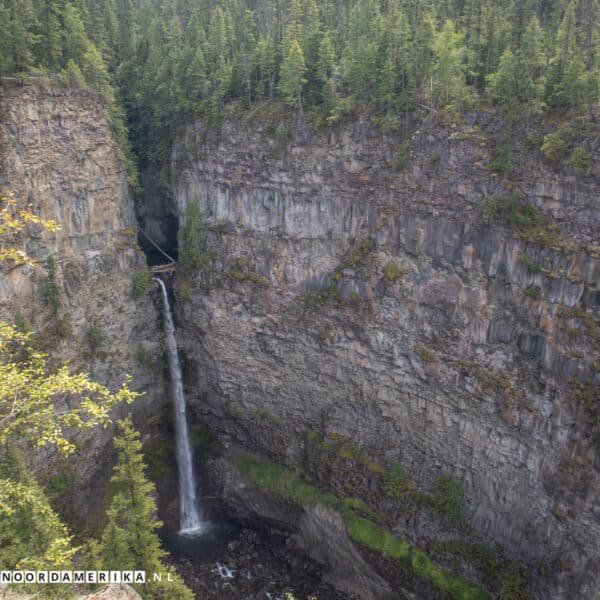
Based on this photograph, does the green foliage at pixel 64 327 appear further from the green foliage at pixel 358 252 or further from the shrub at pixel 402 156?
the shrub at pixel 402 156

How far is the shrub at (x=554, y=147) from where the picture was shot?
2884cm

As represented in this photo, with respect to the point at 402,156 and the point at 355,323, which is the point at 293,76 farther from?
the point at 355,323

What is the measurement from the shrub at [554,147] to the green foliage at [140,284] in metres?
26.5

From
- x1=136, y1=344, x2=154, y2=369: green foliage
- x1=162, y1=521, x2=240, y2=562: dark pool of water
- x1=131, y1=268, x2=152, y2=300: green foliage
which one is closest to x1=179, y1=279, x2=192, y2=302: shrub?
x1=131, y1=268, x2=152, y2=300: green foliage

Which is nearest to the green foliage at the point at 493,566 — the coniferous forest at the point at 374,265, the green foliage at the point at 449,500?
the coniferous forest at the point at 374,265

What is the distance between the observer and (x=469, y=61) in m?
36.8

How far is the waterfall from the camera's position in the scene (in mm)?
43281

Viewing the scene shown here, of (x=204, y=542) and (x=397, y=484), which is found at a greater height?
(x=397, y=484)

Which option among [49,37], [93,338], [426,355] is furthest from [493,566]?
[49,37]

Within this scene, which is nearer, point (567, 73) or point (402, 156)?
point (567, 73)

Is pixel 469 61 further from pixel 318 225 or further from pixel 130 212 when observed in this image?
pixel 130 212

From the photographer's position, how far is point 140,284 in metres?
41.6

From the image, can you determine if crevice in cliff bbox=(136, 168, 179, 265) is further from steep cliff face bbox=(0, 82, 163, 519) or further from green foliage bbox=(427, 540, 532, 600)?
green foliage bbox=(427, 540, 532, 600)

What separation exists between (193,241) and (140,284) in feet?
15.7
